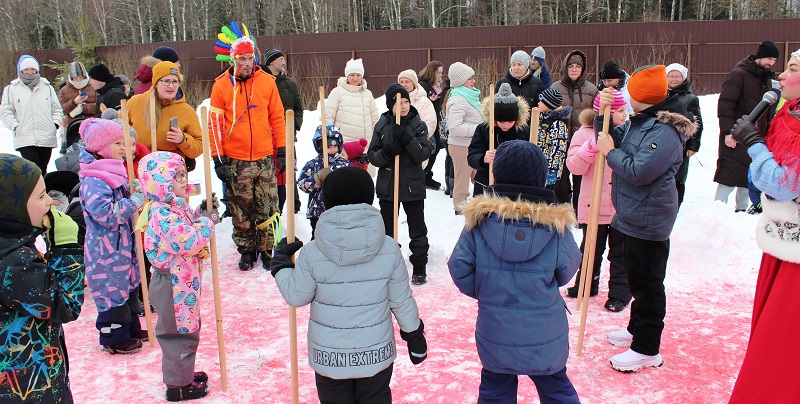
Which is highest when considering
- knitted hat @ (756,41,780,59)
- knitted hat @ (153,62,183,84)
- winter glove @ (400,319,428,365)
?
knitted hat @ (756,41,780,59)

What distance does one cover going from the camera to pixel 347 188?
8.72 ft

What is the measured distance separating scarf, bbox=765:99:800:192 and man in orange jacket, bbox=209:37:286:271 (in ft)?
13.1

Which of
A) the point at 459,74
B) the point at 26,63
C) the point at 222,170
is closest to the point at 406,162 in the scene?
the point at 222,170

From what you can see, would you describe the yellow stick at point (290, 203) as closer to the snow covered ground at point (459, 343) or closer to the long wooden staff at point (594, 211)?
the snow covered ground at point (459, 343)

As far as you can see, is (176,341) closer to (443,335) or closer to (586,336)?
(443,335)

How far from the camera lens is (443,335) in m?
4.45

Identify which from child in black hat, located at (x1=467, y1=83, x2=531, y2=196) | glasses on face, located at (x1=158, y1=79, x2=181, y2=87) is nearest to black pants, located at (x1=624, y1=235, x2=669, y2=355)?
child in black hat, located at (x1=467, y1=83, x2=531, y2=196)

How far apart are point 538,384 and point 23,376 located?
2178 millimetres

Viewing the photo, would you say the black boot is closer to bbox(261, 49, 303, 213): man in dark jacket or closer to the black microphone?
bbox(261, 49, 303, 213): man in dark jacket

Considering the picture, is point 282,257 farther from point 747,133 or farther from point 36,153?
point 36,153

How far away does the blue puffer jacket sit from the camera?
8.80 ft

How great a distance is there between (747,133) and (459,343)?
7.32 ft

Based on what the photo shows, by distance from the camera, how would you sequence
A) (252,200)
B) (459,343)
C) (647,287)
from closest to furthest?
(647,287) → (459,343) → (252,200)

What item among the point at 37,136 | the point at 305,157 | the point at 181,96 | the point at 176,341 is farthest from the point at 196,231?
the point at 305,157
